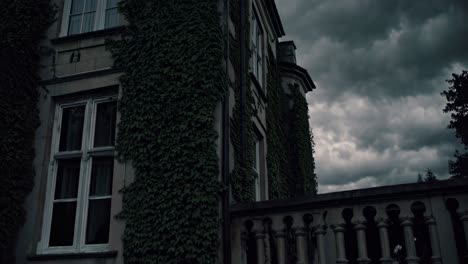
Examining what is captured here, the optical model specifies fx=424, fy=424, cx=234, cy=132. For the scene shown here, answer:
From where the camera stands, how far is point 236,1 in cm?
833

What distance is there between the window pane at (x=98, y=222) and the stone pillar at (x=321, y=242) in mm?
3084

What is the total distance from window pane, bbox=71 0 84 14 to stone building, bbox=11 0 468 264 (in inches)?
0.7

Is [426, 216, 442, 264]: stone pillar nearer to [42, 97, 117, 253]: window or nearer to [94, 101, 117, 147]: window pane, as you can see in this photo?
[42, 97, 117, 253]: window

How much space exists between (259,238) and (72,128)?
12.0 feet

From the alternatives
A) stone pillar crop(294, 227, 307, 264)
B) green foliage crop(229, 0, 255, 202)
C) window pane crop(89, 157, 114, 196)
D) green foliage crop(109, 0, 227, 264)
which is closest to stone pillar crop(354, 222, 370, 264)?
stone pillar crop(294, 227, 307, 264)

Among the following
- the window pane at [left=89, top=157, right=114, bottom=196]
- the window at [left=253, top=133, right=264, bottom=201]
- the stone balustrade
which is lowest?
the stone balustrade

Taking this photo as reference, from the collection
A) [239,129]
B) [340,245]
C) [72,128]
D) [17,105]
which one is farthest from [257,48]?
[340,245]

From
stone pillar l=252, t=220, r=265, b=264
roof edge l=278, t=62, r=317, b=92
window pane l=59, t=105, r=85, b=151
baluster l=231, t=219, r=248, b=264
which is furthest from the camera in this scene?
roof edge l=278, t=62, r=317, b=92

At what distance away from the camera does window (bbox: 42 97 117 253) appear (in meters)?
6.36

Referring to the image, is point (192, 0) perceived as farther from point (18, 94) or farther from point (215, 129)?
point (18, 94)

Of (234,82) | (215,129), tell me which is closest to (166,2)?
(234,82)

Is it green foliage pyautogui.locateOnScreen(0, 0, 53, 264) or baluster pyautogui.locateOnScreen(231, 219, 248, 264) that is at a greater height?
green foliage pyautogui.locateOnScreen(0, 0, 53, 264)

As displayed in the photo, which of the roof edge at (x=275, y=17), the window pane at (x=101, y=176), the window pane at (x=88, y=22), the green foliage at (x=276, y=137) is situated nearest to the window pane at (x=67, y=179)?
the window pane at (x=101, y=176)

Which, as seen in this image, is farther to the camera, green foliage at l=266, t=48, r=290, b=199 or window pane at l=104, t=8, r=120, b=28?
green foliage at l=266, t=48, r=290, b=199
